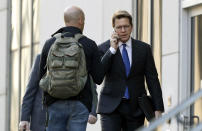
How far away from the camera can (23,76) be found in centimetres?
2230

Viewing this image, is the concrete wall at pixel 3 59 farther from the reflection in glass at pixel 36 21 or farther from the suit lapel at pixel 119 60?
the suit lapel at pixel 119 60

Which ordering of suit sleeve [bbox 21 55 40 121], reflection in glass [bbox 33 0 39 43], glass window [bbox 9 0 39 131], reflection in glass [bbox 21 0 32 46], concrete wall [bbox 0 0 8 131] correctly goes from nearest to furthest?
suit sleeve [bbox 21 55 40 121] → reflection in glass [bbox 33 0 39 43] → glass window [bbox 9 0 39 131] → reflection in glass [bbox 21 0 32 46] → concrete wall [bbox 0 0 8 131]

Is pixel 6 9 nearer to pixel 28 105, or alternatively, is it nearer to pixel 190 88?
pixel 190 88

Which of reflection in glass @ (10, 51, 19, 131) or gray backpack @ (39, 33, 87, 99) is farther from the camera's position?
reflection in glass @ (10, 51, 19, 131)

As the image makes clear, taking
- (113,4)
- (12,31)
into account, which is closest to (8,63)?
(12,31)

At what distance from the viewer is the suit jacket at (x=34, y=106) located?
962cm

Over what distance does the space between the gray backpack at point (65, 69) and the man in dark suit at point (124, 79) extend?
2.77 ft

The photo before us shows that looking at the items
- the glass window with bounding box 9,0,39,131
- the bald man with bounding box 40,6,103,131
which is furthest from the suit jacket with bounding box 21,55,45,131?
the glass window with bounding box 9,0,39,131

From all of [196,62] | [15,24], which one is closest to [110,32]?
[196,62]

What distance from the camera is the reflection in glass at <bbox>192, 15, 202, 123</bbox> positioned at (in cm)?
1214

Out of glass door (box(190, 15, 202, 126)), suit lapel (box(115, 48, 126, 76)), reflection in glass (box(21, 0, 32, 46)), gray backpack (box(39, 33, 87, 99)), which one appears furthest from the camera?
reflection in glass (box(21, 0, 32, 46))

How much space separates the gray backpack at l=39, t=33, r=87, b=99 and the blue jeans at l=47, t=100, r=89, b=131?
3.4 inches

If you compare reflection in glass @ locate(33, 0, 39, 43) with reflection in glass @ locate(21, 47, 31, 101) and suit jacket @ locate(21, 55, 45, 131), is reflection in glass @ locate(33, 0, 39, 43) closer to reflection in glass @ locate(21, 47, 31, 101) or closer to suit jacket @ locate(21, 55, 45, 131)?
reflection in glass @ locate(21, 47, 31, 101)

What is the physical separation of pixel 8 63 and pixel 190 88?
38.1ft
